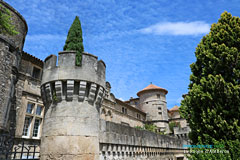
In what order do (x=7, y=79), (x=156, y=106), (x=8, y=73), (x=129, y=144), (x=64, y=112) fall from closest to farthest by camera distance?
(x=64, y=112), (x=129, y=144), (x=7, y=79), (x=8, y=73), (x=156, y=106)

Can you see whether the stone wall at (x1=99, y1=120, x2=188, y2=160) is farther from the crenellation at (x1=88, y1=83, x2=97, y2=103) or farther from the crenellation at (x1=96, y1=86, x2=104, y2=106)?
the crenellation at (x1=88, y1=83, x2=97, y2=103)

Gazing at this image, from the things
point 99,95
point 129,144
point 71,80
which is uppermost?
point 71,80

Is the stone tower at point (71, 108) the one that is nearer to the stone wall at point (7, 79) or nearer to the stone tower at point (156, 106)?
the stone wall at point (7, 79)

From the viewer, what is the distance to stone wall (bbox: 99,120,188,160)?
5848mm

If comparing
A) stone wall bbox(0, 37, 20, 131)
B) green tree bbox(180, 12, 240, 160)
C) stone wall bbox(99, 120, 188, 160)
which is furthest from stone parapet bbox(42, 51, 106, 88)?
stone wall bbox(0, 37, 20, 131)

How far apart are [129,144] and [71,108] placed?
11.2 feet

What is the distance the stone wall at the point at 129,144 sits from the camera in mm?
5848

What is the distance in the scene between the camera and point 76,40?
595 centimetres

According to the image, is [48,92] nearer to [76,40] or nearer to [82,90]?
[82,90]

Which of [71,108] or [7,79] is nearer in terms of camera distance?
[71,108]

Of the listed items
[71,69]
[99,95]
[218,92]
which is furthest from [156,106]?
[71,69]

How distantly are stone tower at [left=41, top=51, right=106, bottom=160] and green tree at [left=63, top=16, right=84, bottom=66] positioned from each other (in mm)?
152

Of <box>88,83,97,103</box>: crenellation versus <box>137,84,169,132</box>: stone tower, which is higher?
<box>137,84,169,132</box>: stone tower

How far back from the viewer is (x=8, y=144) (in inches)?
437
